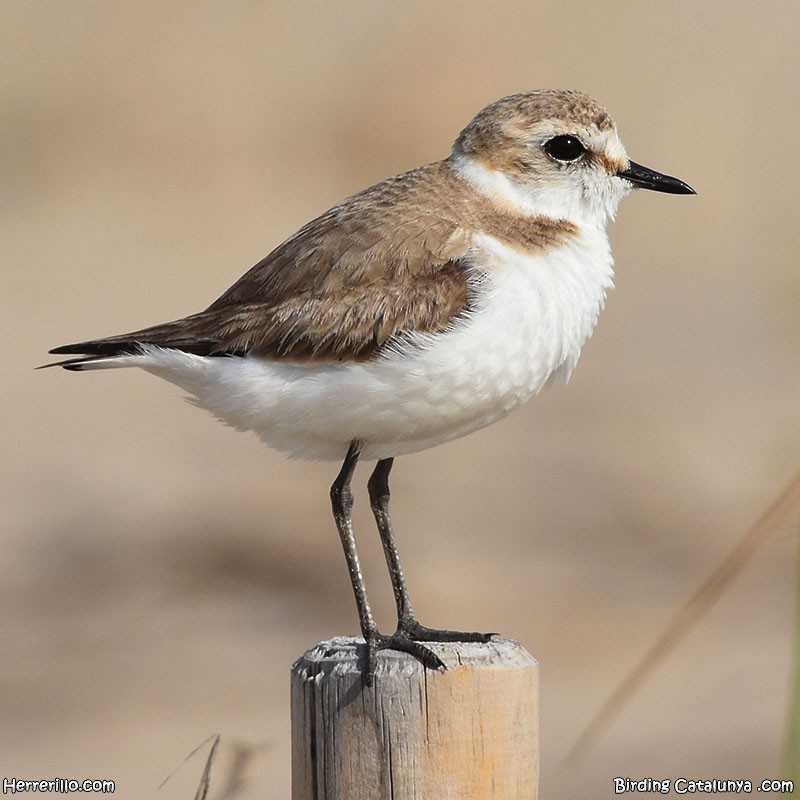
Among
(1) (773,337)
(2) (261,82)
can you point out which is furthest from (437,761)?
(2) (261,82)

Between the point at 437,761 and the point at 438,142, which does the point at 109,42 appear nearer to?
the point at 438,142

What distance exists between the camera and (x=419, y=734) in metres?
3.67

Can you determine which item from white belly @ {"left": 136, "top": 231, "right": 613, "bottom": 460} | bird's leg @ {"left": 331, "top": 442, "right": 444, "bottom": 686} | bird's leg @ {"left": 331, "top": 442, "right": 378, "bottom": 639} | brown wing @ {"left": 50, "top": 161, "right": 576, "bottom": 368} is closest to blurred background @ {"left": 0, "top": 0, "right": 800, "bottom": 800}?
bird's leg @ {"left": 331, "top": 442, "right": 444, "bottom": 686}

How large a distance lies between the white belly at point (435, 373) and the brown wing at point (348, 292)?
2.3 inches

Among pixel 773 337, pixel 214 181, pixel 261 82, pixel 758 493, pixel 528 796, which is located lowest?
pixel 528 796

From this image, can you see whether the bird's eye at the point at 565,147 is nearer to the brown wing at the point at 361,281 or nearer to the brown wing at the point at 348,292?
the brown wing at the point at 361,281

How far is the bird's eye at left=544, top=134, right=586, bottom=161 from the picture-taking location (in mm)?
4957

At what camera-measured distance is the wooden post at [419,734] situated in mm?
3652

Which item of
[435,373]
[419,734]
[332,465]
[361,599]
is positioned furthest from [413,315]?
[332,465]

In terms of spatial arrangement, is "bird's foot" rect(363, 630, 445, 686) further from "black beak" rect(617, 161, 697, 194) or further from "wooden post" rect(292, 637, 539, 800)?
"black beak" rect(617, 161, 697, 194)

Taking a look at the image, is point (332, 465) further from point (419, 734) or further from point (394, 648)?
point (419, 734)

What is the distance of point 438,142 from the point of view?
1469cm

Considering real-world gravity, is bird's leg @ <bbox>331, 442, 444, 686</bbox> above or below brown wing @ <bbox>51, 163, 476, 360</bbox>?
below

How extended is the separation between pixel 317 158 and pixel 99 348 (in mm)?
10519
